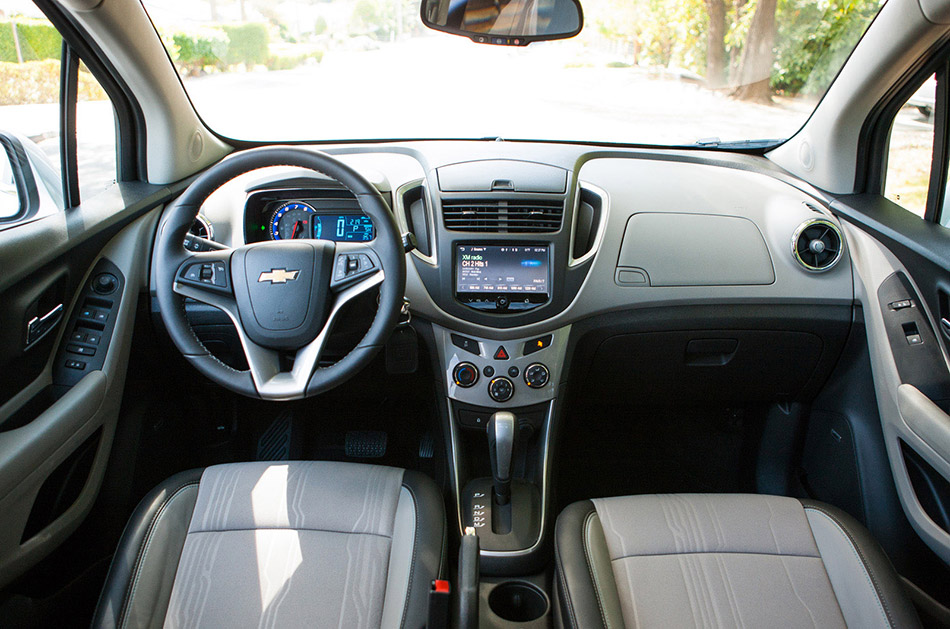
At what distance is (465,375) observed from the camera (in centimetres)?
212

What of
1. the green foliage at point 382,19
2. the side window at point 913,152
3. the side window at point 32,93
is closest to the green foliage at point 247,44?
the green foliage at point 382,19

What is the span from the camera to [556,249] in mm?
2102

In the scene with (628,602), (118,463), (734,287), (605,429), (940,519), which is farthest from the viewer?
(605,429)

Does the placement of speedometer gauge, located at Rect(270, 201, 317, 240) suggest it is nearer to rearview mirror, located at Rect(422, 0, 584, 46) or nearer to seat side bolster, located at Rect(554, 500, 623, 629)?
rearview mirror, located at Rect(422, 0, 584, 46)

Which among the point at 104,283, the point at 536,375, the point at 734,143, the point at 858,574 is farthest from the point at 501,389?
the point at 734,143

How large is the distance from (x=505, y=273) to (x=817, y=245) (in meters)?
1.09

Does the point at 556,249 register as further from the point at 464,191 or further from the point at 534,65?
the point at 534,65

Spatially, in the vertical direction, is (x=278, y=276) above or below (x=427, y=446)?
above

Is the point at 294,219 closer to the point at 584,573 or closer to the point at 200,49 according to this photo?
the point at 200,49

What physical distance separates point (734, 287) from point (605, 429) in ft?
3.08

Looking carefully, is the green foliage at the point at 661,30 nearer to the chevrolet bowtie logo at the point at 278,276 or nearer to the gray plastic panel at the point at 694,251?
the gray plastic panel at the point at 694,251

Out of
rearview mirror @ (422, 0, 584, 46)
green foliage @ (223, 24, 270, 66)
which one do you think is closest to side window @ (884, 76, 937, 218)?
rearview mirror @ (422, 0, 584, 46)

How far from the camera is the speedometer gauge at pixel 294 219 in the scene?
7.28 feet

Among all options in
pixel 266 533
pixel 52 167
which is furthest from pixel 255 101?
pixel 266 533
